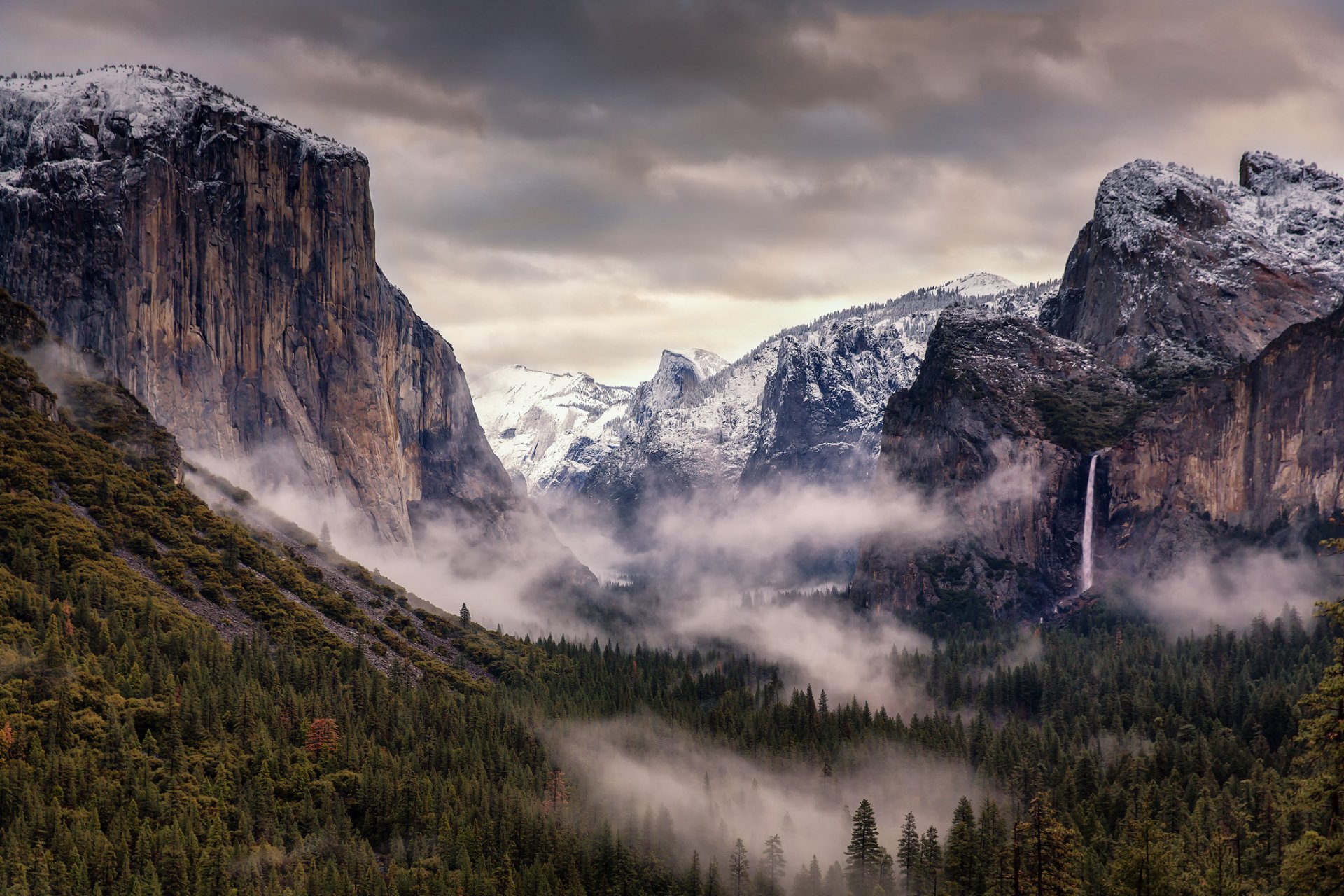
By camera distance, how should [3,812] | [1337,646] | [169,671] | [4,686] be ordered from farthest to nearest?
1. [169,671]
2. [4,686]
3. [3,812]
4. [1337,646]

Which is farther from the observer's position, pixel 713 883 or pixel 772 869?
pixel 772 869

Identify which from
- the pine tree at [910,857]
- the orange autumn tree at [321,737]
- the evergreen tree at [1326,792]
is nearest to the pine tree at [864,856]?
the pine tree at [910,857]

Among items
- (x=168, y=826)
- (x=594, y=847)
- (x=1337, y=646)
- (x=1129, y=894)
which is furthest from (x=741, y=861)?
(x=1337, y=646)

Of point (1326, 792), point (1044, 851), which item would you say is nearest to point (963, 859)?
point (1044, 851)

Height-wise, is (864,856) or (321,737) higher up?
(321,737)

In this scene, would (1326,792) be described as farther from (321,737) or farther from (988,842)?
(321,737)

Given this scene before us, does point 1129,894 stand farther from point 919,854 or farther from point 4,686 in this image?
point 4,686

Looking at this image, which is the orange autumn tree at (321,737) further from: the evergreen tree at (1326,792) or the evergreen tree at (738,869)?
the evergreen tree at (1326,792)

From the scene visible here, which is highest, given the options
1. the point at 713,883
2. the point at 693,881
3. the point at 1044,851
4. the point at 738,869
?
the point at 1044,851
